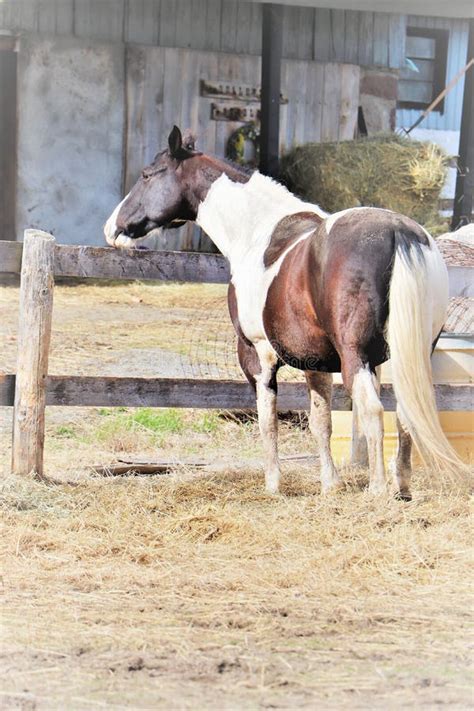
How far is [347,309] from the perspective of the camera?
399 centimetres

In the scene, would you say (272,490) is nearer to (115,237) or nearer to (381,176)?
(115,237)

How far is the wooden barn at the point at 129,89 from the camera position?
37.9ft

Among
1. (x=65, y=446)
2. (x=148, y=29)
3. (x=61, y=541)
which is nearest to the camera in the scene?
(x=61, y=541)

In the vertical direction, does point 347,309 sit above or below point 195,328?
above

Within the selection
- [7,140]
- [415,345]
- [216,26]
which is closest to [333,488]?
[415,345]

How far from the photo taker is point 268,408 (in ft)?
15.6

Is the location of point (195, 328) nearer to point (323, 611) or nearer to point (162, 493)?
point (162, 493)

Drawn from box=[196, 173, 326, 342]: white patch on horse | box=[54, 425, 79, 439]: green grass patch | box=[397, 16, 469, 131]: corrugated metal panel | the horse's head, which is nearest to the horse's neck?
box=[196, 173, 326, 342]: white patch on horse

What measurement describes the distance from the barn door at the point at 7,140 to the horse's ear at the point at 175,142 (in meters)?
7.27

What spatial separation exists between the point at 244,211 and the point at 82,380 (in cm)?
120

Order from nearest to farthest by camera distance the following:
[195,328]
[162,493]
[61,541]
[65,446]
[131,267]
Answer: [61,541] → [162,493] → [131,267] → [65,446] → [195,328]

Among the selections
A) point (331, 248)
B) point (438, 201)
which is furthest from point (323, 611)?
point (438, 201)

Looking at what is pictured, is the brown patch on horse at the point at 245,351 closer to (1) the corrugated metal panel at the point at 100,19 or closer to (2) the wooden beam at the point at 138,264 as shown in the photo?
(2) the wooden beam at the point at 138,264

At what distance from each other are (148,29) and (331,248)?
28.5 ft
